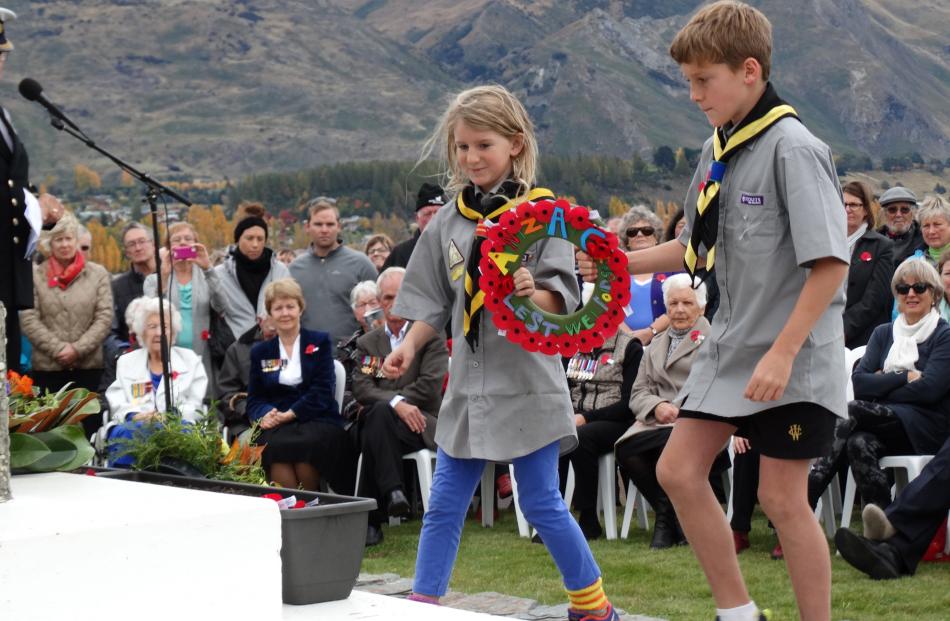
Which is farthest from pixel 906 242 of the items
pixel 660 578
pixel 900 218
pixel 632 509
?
pixel 660 578

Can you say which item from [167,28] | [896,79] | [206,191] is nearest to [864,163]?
[206,191]

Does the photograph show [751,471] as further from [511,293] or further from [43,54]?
[43,54]

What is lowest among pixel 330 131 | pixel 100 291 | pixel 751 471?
pixel 751 471

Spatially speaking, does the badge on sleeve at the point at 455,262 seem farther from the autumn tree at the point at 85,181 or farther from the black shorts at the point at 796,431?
the autumn tree at the point at 85,181

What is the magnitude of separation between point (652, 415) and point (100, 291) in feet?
13.6

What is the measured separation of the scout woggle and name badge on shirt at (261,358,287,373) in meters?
3.80

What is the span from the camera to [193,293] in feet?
28.7

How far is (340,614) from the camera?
128 inches

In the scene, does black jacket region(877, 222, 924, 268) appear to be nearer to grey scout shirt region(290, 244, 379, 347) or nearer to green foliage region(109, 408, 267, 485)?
grey scout shirt region(290, 244, 379, 347)

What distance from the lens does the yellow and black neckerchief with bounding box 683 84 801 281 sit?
3477 mm

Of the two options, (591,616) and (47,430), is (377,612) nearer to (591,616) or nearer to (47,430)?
(591,616)

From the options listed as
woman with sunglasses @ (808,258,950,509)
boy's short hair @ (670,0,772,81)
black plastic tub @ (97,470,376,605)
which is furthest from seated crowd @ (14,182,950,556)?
boy's short hair @ (670,0,772,81)

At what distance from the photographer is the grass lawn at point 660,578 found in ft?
16.0

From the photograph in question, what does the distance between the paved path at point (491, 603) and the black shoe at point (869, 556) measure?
1.16 metres
